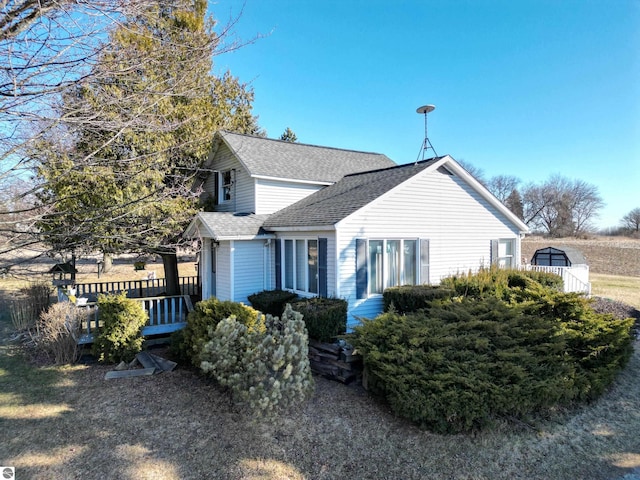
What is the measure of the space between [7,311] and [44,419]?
477 inches

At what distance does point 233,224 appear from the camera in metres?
11.3

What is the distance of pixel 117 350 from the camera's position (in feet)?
26.3

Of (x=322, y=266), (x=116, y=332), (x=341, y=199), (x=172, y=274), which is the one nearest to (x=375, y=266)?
(x=322, y=266)

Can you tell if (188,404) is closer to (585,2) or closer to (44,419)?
(44,419)

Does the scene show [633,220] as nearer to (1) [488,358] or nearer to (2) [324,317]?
(1) [488,358]

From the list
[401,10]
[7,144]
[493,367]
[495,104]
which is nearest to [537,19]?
Answer: [401,10]

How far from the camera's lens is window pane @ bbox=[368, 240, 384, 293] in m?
10.1

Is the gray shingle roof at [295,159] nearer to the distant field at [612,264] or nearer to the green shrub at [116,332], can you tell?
the green shrub at [116,332]

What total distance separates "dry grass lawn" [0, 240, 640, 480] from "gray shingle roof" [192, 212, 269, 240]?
4936 millimetres

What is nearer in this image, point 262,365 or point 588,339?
point 262,365

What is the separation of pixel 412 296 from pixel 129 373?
6942 mm

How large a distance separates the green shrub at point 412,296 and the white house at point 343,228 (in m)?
0.52

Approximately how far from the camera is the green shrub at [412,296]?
29.5 feet

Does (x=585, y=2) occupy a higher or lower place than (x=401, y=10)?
lower
